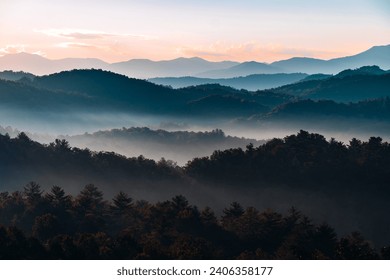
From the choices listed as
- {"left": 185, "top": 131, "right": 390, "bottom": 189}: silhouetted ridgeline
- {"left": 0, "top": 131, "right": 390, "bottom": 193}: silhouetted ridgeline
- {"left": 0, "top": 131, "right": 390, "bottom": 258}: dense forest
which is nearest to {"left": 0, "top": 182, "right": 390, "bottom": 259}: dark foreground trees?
{"left": 0, "top": 131, "right": 390, "bottom": 258}: dense forest

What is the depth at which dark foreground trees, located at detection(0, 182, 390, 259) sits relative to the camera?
36.4 m

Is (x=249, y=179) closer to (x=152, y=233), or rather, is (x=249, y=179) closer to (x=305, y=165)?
(x=305, y=165)

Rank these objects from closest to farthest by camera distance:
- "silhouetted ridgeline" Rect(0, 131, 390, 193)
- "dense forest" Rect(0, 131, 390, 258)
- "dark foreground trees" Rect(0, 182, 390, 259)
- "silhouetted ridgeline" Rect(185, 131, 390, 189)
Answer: "dark foreground trees" Rect(0, 182, 390, 259) → "dense forest" Rect(0, 131, 390, 258) → "silhouetted ridgeline" Rect(185, 131, 390, 189) → "silhouetted ridgeline" Rect(0, 131, 390, 193)

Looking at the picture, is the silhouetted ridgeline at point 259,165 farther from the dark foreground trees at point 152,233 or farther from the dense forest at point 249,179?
the dark foreground trees at point 152,233

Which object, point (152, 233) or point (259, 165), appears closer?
point (152, 233)

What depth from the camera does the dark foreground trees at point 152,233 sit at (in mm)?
36406

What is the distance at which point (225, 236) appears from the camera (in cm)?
5641

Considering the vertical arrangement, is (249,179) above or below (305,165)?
below

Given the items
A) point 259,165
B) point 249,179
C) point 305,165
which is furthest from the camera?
point 259,165

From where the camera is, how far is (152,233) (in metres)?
52.4

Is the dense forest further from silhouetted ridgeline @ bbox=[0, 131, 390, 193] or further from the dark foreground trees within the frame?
the dark foreground trees

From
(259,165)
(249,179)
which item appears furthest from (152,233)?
(259,165)
